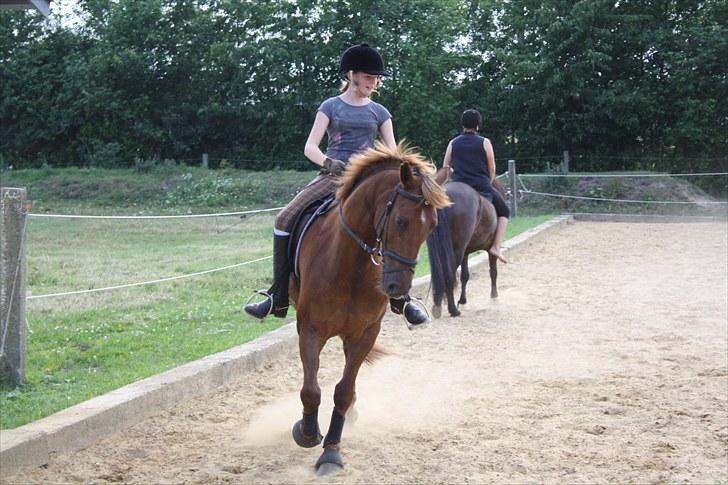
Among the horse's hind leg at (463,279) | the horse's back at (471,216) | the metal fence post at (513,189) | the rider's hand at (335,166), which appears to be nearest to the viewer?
the rider's hand at (335,166)

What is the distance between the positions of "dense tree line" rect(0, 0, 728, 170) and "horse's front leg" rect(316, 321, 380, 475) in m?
22.8

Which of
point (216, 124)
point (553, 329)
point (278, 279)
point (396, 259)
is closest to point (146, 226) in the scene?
point (216, 124)

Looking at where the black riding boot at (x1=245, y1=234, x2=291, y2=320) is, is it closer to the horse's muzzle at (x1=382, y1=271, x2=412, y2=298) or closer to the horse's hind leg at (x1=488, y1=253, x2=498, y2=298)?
the horse's muzzle at (x1=382, y1=271, x2=412, y2=298)

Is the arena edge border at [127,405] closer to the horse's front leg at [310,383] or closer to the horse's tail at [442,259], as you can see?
the horse's front leg at [310,383]

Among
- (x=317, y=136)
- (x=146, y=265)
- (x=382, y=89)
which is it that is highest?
(x=382, y=89)

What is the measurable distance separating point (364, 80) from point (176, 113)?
92.1 feet

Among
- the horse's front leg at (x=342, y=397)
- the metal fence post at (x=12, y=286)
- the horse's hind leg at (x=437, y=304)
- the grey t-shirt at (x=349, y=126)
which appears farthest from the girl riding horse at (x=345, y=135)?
the horse's hind leg at (x=437, y=304)

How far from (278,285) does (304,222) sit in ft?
1.61

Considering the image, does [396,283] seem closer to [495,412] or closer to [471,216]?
[495,412]

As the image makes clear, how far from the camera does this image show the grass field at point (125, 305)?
255 inches

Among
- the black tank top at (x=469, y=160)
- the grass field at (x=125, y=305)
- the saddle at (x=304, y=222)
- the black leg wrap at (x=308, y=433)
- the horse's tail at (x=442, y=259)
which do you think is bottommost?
the grass field at (x=125, y=305)

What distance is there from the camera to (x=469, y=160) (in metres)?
10.6

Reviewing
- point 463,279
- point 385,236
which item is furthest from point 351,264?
point 463,279

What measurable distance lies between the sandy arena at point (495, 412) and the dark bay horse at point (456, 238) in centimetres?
46
